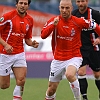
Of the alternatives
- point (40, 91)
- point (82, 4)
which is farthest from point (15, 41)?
point (40, 91)

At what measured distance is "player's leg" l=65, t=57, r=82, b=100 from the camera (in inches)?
369

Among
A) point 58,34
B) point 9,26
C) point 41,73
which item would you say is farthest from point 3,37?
point 41,73

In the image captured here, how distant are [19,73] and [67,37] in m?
1.17

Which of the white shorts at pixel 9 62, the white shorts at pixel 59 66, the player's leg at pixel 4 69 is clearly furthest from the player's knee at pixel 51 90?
the player's leg at pixel 4 69

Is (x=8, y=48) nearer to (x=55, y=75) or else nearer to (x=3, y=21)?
(x=3, y=21)

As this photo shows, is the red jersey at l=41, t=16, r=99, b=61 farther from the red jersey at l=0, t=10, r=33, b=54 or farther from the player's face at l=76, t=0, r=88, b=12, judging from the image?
the player's face at l=76, t=0, r=88, b=12

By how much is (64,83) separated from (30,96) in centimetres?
314

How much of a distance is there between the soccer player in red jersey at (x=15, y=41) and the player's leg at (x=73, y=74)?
2.88ft

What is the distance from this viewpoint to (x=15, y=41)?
9844 millimetres

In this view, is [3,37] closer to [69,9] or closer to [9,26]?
[9,26]

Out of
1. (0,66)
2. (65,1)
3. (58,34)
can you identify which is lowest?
(0,66)

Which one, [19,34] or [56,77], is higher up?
[19,34]

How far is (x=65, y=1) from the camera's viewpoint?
9602 mm

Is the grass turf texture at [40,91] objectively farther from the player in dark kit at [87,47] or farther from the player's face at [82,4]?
the player's face at [82,4]
